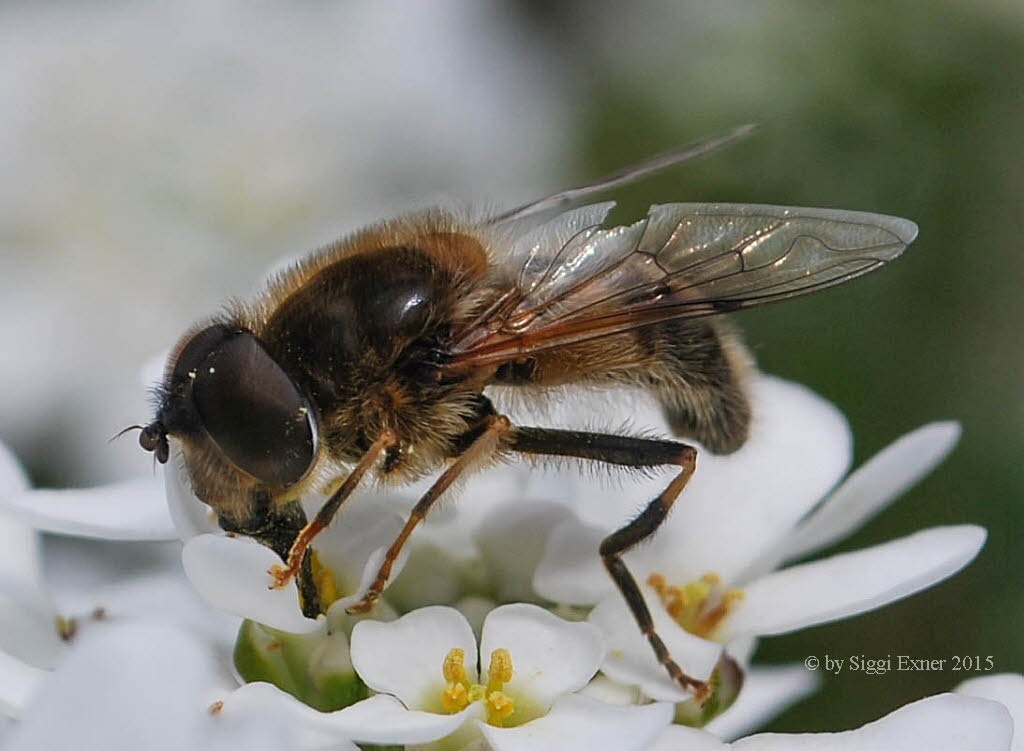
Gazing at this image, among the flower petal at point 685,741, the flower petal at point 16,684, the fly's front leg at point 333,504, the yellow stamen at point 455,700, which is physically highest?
the fly's front leg at point 333,504

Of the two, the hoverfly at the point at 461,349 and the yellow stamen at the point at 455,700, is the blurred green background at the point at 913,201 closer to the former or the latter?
the hoverfly at the point at 461,349

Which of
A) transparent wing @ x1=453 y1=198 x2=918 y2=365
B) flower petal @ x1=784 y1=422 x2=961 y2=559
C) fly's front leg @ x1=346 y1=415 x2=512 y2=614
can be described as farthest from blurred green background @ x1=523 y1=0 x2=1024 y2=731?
fly's front leg @ x1=346 y1=415 x2=512 y2=614

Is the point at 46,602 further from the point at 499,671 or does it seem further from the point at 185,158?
the point at 185,158

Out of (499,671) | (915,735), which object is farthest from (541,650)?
(915,735)

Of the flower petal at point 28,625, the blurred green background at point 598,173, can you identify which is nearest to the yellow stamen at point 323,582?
the flower petal at point 28,625

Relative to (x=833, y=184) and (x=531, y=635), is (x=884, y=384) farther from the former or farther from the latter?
(x=531, y=635)

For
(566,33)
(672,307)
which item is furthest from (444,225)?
(566,33)
